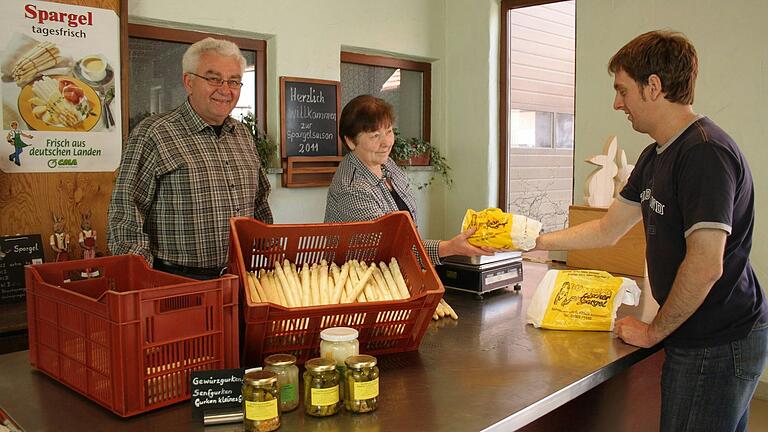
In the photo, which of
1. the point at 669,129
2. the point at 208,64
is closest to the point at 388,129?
the point at 208,64

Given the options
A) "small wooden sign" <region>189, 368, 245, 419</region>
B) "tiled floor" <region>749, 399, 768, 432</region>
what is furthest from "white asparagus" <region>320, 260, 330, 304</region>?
"tiled floor" <region>749, 399, 768, 432</region>

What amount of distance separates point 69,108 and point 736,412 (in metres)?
2.90

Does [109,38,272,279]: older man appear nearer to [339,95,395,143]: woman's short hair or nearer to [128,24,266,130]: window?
[339,95,395,143]: woman's short hair

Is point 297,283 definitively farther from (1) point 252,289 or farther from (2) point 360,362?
(2) point 360,362

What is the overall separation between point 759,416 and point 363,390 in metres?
3.14

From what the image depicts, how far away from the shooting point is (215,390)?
1402 millimetres

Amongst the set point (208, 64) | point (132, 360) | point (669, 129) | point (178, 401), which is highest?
point (208, 64)

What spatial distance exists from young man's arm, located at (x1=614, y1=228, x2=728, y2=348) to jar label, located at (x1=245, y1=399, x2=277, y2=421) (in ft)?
3.66

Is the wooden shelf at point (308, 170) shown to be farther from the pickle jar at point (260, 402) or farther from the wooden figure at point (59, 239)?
the pickle jar at point (260, 402)

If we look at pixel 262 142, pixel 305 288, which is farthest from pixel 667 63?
pixel 262 142

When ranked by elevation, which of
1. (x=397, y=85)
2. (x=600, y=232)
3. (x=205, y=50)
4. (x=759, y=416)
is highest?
(x=397, y=85)

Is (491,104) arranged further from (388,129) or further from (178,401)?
(178,401)

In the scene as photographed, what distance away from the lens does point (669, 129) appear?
6.23 ft

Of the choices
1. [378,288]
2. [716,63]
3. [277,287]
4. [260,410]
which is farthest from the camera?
[716,63]
